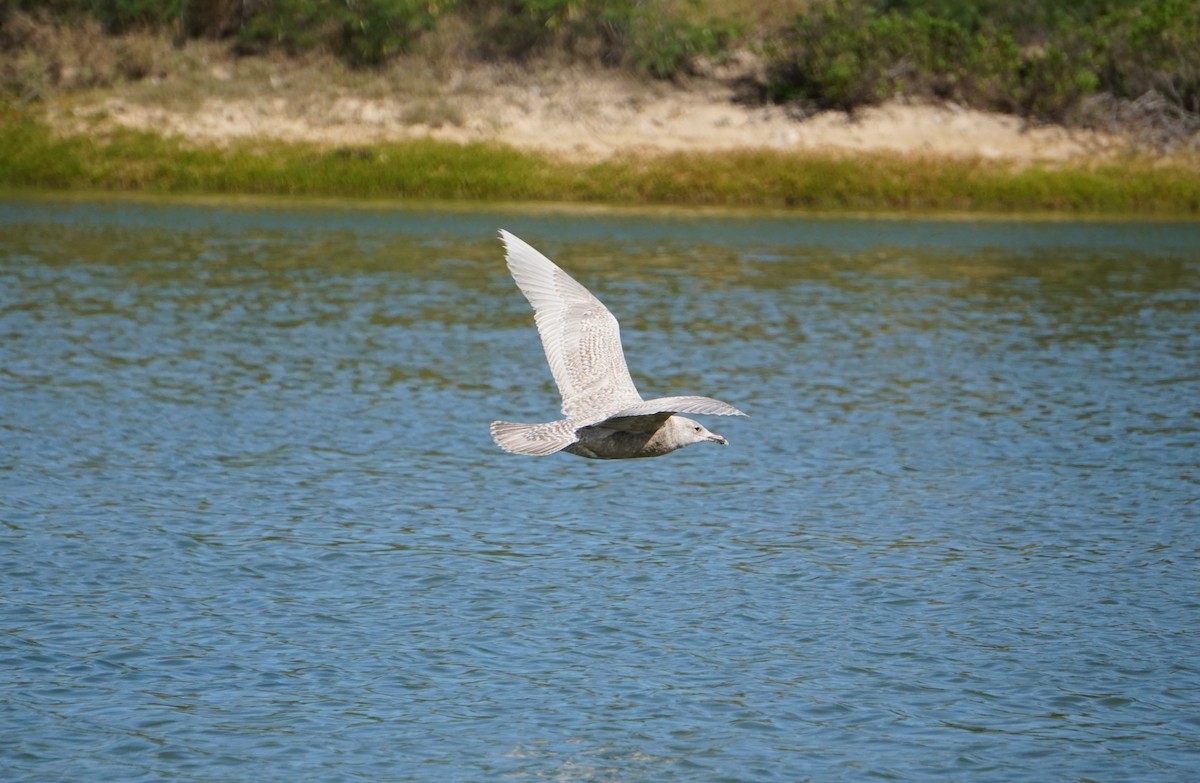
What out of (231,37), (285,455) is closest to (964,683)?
(285,455)

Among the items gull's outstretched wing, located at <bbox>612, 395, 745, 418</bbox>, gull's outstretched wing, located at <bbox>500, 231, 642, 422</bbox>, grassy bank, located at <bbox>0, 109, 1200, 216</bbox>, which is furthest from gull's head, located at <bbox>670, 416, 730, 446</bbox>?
grassy bank, located at <bbox>0, 109, 1200, 216</bbox>

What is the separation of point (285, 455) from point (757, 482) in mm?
4438

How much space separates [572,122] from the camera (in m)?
38.3

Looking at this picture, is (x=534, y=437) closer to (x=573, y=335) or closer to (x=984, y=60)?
(x=573, y=335)

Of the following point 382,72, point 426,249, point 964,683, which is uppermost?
point 382,72

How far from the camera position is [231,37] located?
42.4 metres

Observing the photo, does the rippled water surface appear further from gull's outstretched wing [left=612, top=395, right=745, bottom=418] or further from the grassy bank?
the grassy bank

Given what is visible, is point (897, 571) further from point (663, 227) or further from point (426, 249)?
point (663, 227)

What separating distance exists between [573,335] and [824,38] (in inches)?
1121

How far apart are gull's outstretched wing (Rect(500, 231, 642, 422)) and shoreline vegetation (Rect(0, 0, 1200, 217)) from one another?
24610 millimetres

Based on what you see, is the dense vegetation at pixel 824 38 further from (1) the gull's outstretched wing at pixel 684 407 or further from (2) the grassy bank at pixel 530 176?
(1) the gull's outstretched wing at pixel 684 407

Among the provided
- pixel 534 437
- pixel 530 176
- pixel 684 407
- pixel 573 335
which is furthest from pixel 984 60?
pixel 534 437

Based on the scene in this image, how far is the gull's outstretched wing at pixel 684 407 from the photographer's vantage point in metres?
9.47

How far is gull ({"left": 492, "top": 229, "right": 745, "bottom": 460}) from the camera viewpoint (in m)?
9.78
